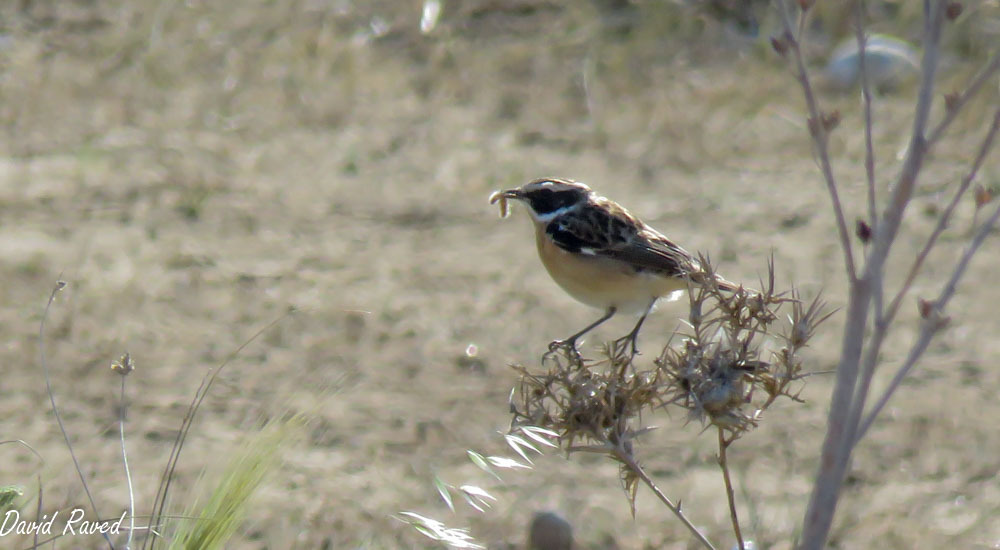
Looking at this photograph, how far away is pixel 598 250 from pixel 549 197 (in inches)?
14.1

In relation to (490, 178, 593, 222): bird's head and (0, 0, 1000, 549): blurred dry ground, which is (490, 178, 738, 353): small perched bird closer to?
(490, 178, 593, 222): bird's head

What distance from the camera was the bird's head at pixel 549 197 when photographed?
4.62 metres

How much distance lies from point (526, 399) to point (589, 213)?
1731 mm

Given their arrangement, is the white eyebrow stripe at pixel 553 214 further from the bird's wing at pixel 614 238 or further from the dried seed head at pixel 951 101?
the dried seed head at pixel 951 101

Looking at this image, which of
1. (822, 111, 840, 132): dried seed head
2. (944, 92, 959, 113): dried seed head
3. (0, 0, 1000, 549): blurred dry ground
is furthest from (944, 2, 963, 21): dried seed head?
(0, 0, 1000, 549): blurred dry ground

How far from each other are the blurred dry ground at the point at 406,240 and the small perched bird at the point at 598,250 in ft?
2.47

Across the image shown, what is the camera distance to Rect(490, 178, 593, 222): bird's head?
182 inches

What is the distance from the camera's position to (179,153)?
7.68 metres

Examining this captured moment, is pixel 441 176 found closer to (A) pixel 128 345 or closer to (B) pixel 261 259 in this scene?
(B) pixel 261 259

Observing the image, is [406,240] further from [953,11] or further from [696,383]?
[953,11]

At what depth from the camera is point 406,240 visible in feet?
22.4

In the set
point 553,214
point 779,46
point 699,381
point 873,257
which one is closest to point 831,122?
point 779,46

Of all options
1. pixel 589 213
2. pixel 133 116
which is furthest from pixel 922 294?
pixel 133 116

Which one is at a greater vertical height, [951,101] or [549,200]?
[951,101]
